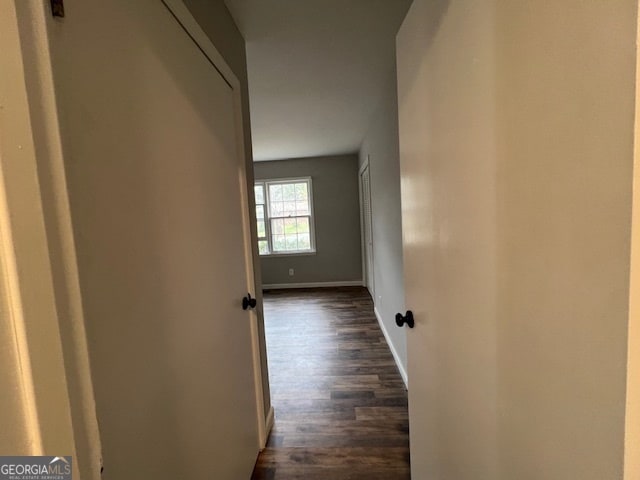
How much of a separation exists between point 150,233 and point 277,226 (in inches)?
202

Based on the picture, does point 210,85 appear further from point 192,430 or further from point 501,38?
point 192,430

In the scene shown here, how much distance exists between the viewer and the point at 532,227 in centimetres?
59

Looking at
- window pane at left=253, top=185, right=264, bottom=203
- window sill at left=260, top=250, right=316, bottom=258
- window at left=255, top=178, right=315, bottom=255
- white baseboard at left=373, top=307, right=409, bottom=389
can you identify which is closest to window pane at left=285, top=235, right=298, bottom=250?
window at left=255, top=178, right=315, bottom=255

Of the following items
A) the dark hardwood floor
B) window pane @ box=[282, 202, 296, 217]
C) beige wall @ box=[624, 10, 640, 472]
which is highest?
window pane @ box=[282, 202, 296, 217]

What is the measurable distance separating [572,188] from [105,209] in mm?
875

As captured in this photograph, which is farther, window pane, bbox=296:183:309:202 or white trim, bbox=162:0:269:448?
window pane, bbox=296:183:309:202

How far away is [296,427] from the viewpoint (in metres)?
2.01

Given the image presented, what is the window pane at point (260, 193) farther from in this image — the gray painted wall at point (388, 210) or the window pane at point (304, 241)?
the gray painted wall at point (388, 210)

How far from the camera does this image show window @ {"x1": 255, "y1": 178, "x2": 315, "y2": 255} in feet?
19.2

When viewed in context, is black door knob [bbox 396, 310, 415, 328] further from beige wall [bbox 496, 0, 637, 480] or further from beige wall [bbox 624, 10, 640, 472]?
beige wall [bbox 624, 10, 640, 472]

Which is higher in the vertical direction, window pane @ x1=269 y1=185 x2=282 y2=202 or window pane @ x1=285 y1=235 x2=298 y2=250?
window pane @ x1=269 y1=185 x2=282 y2=202

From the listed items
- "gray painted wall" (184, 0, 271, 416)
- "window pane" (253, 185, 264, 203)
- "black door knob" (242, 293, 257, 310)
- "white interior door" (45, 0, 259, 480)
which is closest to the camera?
"white interior door" (45, 0, 259, 480)

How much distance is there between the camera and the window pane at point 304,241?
5949 millimetres

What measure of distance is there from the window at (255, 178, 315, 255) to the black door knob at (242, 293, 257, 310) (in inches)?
165
